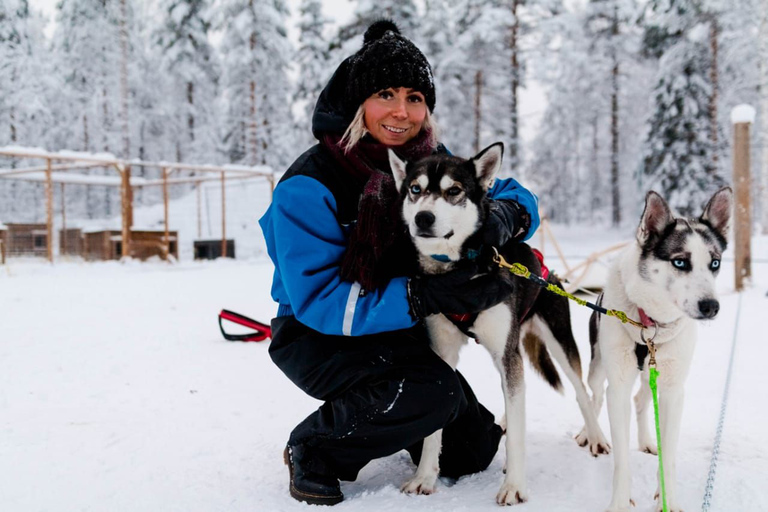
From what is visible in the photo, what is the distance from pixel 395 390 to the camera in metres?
2.19

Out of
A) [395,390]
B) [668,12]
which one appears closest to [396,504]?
[395,390]

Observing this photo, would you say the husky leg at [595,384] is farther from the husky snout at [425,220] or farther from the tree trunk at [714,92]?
the tree trunk at [714,92]

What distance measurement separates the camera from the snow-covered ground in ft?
7.38

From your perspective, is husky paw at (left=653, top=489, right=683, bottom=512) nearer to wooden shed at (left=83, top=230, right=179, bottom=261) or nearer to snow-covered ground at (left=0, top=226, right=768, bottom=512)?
snow-covered ground at (left=0, top=226, right=768, bottom=512)

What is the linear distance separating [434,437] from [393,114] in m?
1.50

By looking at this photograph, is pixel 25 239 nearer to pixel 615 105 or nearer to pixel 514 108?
pixel 514 108

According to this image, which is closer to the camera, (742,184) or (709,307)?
(709,307)

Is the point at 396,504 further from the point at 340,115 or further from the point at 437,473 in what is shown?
the point at 340,115

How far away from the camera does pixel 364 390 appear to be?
2.23 metres

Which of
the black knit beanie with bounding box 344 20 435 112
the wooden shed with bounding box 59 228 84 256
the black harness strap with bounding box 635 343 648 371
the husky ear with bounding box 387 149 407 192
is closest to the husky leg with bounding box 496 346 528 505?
the black harness strap with bounding box 635 343 648 371

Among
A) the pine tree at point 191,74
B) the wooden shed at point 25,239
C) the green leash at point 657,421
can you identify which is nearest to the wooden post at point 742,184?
the green leash at point 657,421

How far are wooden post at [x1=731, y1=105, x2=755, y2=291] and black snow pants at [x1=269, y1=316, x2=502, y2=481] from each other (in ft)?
22.6

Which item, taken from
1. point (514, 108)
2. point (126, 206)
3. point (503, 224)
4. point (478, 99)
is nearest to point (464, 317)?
point (503, 224)

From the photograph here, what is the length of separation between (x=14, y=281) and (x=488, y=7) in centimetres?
1741
